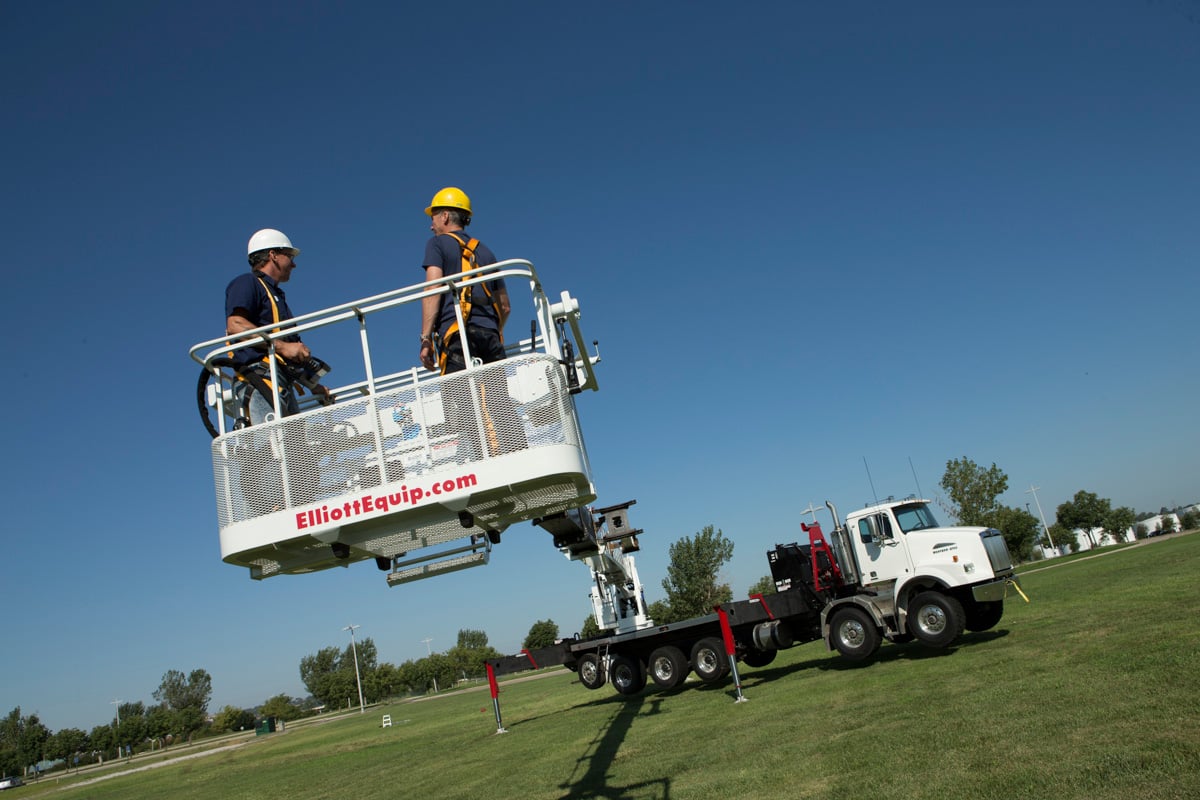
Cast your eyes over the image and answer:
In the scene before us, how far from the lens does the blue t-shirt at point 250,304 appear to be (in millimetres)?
4484

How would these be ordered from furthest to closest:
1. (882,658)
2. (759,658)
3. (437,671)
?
(437,671) → (759,658) → (882,658)

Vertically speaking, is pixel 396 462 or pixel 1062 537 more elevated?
pixel 396 462

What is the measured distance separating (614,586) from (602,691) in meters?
4.85

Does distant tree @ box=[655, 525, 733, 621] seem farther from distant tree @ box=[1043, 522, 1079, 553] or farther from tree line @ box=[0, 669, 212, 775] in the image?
tree line @ box=[0, 669, 212, 775]

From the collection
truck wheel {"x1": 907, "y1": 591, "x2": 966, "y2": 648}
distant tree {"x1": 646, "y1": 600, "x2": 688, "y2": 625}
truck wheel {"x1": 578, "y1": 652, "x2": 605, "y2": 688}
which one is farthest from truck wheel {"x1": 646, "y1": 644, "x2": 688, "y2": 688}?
distant tree {"x1": 646, "y1": 600, "x2": 688, "y2": 625}

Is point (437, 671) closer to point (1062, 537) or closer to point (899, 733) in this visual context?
point (1062, 537)

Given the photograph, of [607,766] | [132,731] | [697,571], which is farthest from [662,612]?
[132,731]

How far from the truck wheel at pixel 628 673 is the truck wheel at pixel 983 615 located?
7.23m

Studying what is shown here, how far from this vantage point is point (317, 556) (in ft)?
14.0

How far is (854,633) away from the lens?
14.8 metres

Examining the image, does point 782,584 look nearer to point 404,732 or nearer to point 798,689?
point 798,689

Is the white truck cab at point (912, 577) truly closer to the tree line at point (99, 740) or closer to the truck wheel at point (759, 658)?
the truck wheel at point (759, 658)

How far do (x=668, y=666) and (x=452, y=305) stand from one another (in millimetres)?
14247

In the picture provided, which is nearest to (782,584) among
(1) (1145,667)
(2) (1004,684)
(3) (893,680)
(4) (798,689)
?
(4) (798,689)
